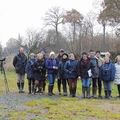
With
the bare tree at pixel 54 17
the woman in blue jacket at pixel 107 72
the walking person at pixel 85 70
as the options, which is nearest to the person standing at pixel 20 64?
the walking person at pixel 85 70

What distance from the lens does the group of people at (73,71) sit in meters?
16.8

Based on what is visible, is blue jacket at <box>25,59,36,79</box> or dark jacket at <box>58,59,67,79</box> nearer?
dark jacket at <box>58,59,67,79</box>

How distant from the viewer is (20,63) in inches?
727

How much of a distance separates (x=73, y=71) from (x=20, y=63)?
2610mm

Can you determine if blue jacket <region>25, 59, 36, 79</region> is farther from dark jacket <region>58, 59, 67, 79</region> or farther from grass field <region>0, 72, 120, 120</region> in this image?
grass field <region>0, 72, 120, 120</region>

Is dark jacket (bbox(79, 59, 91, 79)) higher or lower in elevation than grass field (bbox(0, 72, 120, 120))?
higher

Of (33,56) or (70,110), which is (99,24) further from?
(70,110)

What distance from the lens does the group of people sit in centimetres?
1678

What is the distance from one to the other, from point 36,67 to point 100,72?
8.62ft

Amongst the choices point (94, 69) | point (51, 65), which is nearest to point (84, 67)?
point (94, 69)

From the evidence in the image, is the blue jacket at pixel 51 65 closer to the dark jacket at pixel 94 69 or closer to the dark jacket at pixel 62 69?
the dark jacket at pixel 62 69

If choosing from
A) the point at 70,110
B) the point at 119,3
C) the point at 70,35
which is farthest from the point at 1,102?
the point at 70,35

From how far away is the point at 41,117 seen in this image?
1123 centimetres

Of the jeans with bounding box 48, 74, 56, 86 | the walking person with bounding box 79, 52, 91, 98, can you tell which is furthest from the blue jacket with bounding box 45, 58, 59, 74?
the walking person with bounding box 79, 52, 91, 98
